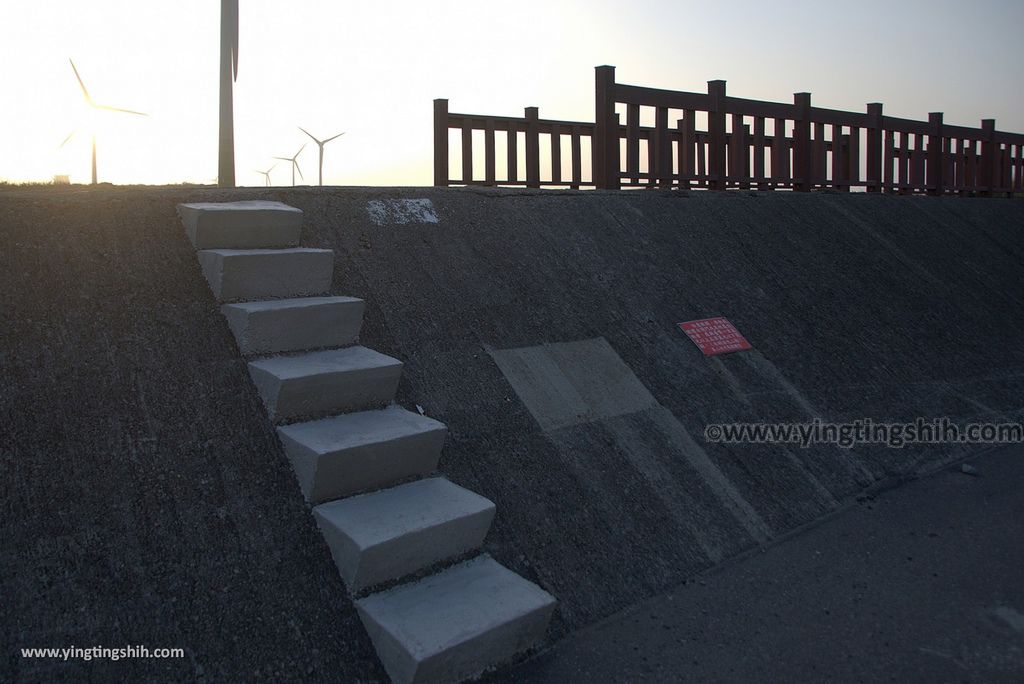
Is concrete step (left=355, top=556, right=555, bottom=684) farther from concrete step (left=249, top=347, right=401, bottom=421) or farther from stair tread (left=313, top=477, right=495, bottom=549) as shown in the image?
concrete step (left=249, top=347, right=401, bottom=421)

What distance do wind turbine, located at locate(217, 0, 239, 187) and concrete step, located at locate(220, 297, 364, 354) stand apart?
4724 mm

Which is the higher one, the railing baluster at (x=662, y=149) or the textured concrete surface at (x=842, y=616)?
the railing baluster at (x=662, y=149)

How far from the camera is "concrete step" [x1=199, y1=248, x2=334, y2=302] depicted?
4910 mm

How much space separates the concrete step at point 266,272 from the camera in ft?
16.1

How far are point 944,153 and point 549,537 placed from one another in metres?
17.8

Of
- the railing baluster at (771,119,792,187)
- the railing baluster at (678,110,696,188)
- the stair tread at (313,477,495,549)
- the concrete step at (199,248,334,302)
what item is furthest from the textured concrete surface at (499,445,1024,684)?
the railing baluster at (771,119,792,187)

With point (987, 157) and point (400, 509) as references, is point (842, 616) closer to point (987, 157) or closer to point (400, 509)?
point (400, 509)

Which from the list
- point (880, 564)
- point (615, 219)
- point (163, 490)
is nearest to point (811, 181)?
point (615, 219)

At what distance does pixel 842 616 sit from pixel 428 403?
105 inches

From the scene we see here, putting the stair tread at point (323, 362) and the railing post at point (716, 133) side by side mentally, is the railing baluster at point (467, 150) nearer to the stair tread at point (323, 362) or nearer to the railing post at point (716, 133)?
the railing post at point (716, 133)

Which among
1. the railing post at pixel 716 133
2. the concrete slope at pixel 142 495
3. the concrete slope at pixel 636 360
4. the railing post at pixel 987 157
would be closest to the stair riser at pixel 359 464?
the concrete slope at pixel 142 495

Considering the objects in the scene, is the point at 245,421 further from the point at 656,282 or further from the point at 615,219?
the point at 615,219

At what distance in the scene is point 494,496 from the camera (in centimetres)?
464

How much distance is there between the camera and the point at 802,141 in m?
14.5
